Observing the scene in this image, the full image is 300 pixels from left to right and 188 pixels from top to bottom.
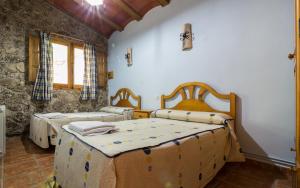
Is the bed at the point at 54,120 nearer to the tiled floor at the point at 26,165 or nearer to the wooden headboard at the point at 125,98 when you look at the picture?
the wooden headboard at the point at 125,98

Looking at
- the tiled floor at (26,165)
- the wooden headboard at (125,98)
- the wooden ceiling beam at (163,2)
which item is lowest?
the tiled floor at (26,165)

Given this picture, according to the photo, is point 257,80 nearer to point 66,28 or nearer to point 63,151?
point 63,151

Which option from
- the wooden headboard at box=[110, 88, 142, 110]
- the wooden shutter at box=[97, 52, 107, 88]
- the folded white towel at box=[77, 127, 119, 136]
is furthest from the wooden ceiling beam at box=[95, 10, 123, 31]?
the folded white towel at box=[77, 127, 119, 136]

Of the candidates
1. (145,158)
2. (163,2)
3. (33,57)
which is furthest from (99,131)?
(33,57)

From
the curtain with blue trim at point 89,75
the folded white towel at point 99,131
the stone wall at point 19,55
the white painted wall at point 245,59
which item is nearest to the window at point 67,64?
the curtain with blue trim at point 89,75

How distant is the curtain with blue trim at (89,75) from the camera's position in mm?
4062

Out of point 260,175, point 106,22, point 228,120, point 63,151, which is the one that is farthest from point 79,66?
point 260,175

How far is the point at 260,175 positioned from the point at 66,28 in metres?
4.42

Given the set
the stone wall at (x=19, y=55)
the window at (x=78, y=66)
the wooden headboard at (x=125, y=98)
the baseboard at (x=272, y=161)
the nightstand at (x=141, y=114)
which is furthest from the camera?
the window at (x=78, y=66)

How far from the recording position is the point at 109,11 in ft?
11.9

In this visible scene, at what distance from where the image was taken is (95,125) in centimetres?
140

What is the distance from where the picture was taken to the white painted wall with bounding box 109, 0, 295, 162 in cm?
176

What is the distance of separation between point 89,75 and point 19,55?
1.39m

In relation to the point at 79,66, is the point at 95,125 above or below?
below
